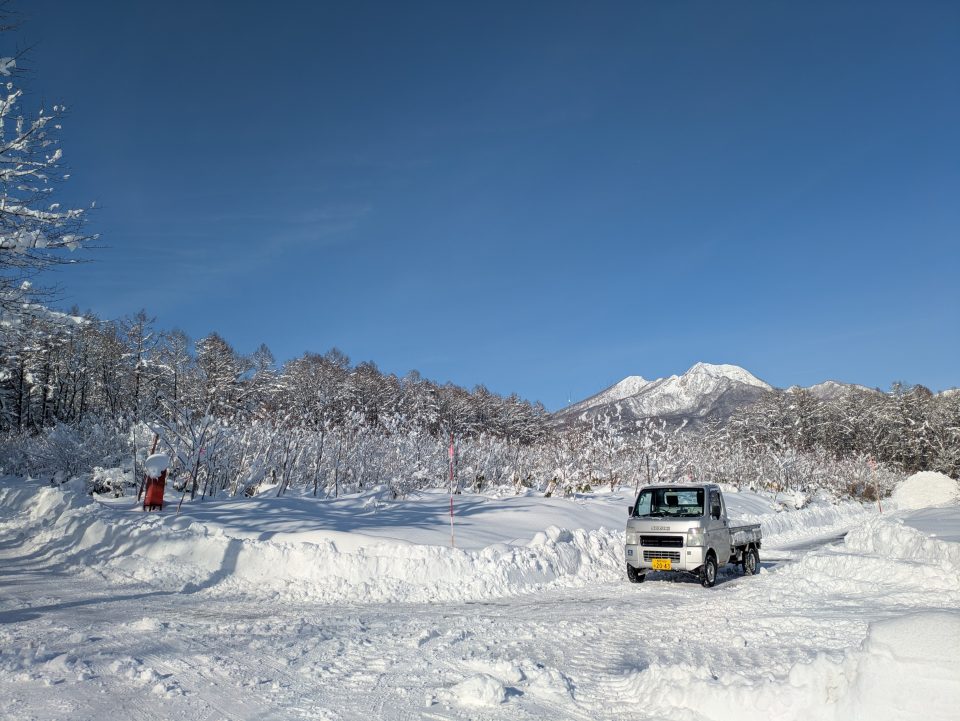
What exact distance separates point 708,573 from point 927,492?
38308 mm

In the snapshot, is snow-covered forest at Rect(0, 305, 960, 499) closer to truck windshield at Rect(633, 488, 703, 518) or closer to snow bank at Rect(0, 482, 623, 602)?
snow bank at Rect(0, 482, 623, 602)

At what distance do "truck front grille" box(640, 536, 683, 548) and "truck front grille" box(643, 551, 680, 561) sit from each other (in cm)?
13

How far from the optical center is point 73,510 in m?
17.8

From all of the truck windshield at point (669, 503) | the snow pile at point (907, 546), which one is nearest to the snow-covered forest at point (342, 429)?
the truck windshield at point (669, 503)

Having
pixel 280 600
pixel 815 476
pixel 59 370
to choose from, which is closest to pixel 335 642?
pixel 280 600

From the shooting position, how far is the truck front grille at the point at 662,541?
12.7m

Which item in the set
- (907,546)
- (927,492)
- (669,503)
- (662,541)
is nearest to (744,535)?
(669,503)

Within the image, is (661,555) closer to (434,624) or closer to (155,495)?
(434,624)

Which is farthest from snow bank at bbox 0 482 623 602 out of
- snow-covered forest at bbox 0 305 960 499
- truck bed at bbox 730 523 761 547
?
snow-covered forest at bbox 0 305 960 499

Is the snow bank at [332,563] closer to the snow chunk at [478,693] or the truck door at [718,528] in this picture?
the truck door at [718,528]

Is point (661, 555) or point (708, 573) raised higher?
point (661, 555)

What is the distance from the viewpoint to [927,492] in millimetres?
41156

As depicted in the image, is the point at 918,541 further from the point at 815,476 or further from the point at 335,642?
the point at 815,476

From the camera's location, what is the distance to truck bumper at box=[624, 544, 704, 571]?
40.8 ft
